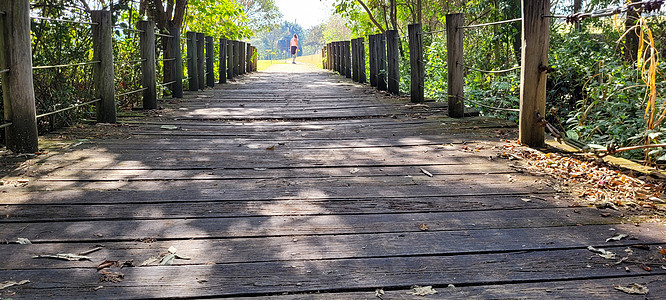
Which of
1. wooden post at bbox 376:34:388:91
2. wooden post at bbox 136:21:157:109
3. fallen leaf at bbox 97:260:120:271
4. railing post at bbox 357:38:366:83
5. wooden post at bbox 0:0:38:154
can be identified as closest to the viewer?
fallen leaf at bbox 97:260:120:271

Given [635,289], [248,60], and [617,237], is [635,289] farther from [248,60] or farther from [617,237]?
[248,60]

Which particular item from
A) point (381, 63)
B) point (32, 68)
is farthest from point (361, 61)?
point (32, 68)

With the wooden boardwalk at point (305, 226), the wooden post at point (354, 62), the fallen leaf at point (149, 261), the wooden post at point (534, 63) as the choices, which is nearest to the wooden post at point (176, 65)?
the wooden boardwalk at point (305, 226)

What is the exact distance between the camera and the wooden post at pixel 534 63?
3.94m

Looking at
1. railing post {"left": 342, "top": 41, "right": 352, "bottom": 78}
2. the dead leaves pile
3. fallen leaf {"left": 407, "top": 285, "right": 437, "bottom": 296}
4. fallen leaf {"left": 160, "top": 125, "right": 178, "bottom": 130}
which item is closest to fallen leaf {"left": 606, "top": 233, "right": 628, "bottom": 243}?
the dead leaves pile


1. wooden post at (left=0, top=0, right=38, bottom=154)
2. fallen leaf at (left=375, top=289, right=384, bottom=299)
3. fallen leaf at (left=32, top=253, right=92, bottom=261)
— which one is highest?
wooden post at (left=0, top=0, right=38, bottom=154)

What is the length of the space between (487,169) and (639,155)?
168 cm

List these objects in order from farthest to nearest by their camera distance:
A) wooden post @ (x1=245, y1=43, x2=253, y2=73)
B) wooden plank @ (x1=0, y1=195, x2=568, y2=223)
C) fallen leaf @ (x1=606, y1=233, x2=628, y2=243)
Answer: wooden post @ (x1=245, y1=43, x2=253, y2=73), wooden plank @ (x1=0, y1=195, x2=568, y2=223), fallen leaf @ (x1=606, y1=233, x2=628, y2=243)

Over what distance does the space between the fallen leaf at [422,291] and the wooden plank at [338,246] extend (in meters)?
0.28

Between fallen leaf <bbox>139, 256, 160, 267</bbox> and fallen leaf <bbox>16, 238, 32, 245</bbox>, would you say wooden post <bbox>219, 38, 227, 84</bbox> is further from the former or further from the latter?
fallen leaf <bbox>139, 256, 160, 267</bbox>

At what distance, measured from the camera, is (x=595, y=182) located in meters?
3.06

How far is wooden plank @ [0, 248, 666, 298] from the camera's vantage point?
1.79 metres

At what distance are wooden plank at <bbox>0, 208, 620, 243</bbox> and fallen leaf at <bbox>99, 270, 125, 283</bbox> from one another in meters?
0.36

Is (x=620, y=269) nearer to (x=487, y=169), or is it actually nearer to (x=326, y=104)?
(x=487, y=169)
